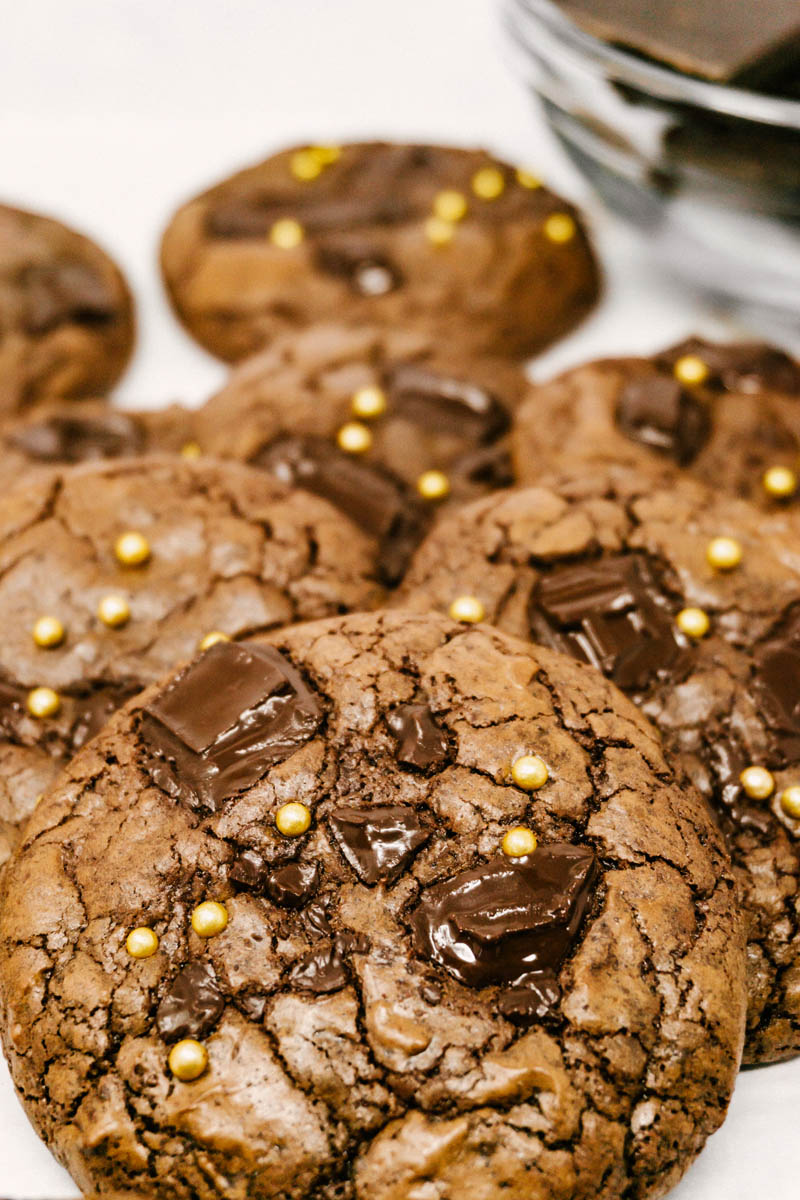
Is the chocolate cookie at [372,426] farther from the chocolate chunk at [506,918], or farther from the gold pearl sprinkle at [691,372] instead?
the chocolate chunk at [506,918]

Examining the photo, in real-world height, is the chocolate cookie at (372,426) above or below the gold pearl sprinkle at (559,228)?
below

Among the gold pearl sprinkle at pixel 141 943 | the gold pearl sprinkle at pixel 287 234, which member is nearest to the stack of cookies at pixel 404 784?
the gold pearl sprinkle at pixel 141 943

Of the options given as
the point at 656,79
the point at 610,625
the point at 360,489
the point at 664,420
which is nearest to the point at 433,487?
the point at 360,489

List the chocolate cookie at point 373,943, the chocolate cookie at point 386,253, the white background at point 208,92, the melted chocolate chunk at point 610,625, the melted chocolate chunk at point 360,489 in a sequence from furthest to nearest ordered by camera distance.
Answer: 1. the white background at point 208,92
2. the chocolate cookie at point 386,253
3. the melted chocolate chunk at point 360,489
4. the melted chocolate chunk at point 610,625
5. the chocolate cookie at point 373,943

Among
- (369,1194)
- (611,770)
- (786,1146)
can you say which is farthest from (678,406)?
(369,1194)

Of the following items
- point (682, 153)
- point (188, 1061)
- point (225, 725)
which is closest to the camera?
point (188, 1061)

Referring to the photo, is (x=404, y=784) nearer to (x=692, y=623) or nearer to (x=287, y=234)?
(x=692, y=623)

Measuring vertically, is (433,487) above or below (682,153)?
below
